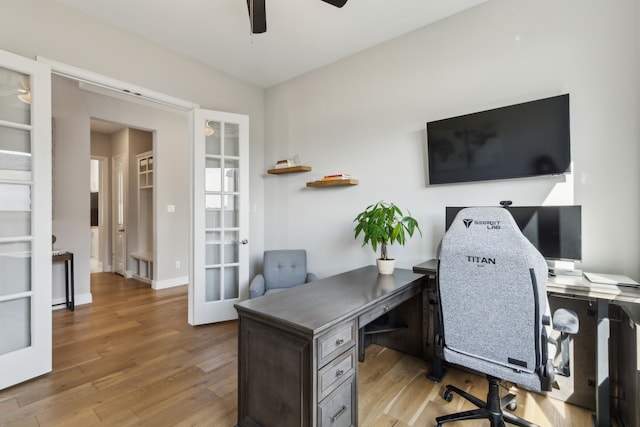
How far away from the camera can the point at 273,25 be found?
2.62 m

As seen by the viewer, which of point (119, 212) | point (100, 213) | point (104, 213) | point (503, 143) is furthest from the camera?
point (100, 213)

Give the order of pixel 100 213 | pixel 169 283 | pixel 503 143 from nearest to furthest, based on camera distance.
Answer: pixel 503 143, pixel 169 283, pixel 100 213

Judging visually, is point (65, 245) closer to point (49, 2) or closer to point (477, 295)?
point (49, 2)

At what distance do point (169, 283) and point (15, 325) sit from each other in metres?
2.68

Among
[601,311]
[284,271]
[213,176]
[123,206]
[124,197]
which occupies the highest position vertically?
→ [213,176]

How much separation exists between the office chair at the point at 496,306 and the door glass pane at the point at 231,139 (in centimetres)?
267

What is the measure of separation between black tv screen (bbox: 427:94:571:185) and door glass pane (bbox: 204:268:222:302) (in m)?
2.50

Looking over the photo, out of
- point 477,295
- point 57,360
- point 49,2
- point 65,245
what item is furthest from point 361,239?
point 65,245

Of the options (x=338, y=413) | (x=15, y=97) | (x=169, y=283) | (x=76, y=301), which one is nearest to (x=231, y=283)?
(x=169, y=283)

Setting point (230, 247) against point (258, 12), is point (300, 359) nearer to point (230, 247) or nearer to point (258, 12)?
point (258, 12)

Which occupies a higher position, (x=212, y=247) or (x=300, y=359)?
(x=212, y=247)

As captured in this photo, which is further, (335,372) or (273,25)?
(273,25)

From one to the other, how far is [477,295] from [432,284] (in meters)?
0.87

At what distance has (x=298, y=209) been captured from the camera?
356 cm
